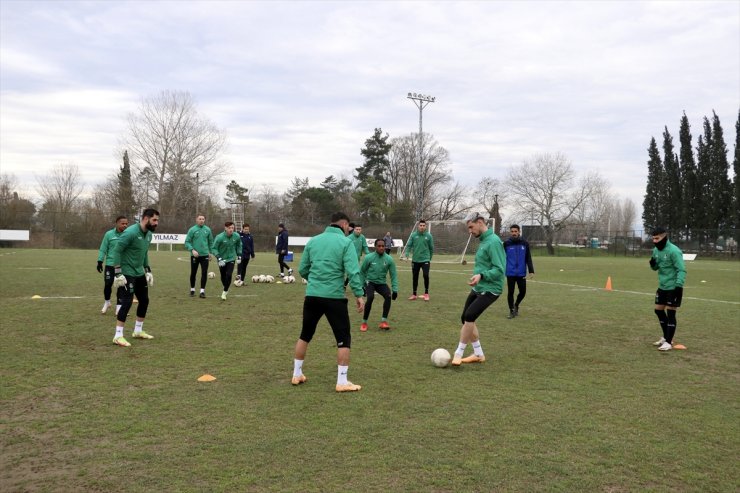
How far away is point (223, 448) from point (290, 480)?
863 millimetres

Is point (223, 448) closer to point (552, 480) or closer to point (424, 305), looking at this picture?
point (552, 480)

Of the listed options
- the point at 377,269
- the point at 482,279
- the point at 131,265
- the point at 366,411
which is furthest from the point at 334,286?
the point at 377,269

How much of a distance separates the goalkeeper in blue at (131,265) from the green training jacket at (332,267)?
11.5 feet

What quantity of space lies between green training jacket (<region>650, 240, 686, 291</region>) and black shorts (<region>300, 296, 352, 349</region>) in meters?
5.67

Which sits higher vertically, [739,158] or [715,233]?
[739,158]

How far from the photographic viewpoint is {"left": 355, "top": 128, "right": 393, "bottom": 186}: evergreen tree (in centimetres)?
7856

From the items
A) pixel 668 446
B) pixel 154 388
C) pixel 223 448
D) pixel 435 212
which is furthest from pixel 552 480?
pixel 435 212

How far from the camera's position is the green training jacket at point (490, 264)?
25.6 ft

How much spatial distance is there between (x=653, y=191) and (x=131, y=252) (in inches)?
2918

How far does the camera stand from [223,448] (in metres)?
4.69

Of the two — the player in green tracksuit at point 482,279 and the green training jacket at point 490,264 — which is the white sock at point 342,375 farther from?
the green training jacket at point 490,264

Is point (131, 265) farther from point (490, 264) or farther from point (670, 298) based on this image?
point (670, 298)

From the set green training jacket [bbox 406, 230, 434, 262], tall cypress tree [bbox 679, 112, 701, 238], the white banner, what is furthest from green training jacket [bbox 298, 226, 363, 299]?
tall cypress tree [bbox 679, 112, 701, 238]

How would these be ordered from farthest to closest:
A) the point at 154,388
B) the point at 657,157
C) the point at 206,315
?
the point at 657,157 → the point at 206,315 → the point at 154,388
